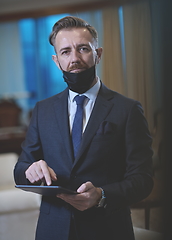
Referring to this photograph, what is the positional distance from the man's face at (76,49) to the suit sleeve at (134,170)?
18 centimetres

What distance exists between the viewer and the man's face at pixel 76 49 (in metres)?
0.76

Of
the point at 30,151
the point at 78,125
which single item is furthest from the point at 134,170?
the point at 30,151

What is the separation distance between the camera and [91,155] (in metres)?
0.76

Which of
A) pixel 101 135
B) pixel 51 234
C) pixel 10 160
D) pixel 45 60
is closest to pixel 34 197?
pixel 10 160

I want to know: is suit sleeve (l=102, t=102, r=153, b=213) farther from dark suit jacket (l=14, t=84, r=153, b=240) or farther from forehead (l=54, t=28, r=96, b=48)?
forehead (l=54, t=28, r=96, b=48)

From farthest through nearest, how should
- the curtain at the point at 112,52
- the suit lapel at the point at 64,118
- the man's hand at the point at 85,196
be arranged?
the curtain at the point at 112,52 < the suit lapel at the point at 64,118 < the man's hand at the point at 85,196

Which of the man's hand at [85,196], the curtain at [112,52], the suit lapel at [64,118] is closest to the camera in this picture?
the man's hand at [85,196]

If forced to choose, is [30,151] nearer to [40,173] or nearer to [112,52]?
[40,173]

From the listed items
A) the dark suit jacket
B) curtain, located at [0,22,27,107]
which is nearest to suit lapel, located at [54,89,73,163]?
the dark suit jacket

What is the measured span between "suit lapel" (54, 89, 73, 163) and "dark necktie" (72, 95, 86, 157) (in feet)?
0.05

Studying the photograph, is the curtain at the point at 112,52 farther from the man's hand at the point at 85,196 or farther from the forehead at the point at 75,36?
the man's hand at the point at 85,196

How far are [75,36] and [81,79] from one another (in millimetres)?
107

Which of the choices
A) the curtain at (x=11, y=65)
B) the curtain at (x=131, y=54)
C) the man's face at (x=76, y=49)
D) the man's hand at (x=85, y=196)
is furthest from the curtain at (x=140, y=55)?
the curtain at (x=11, y=65)

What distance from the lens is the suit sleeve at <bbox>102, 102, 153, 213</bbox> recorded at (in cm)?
73
